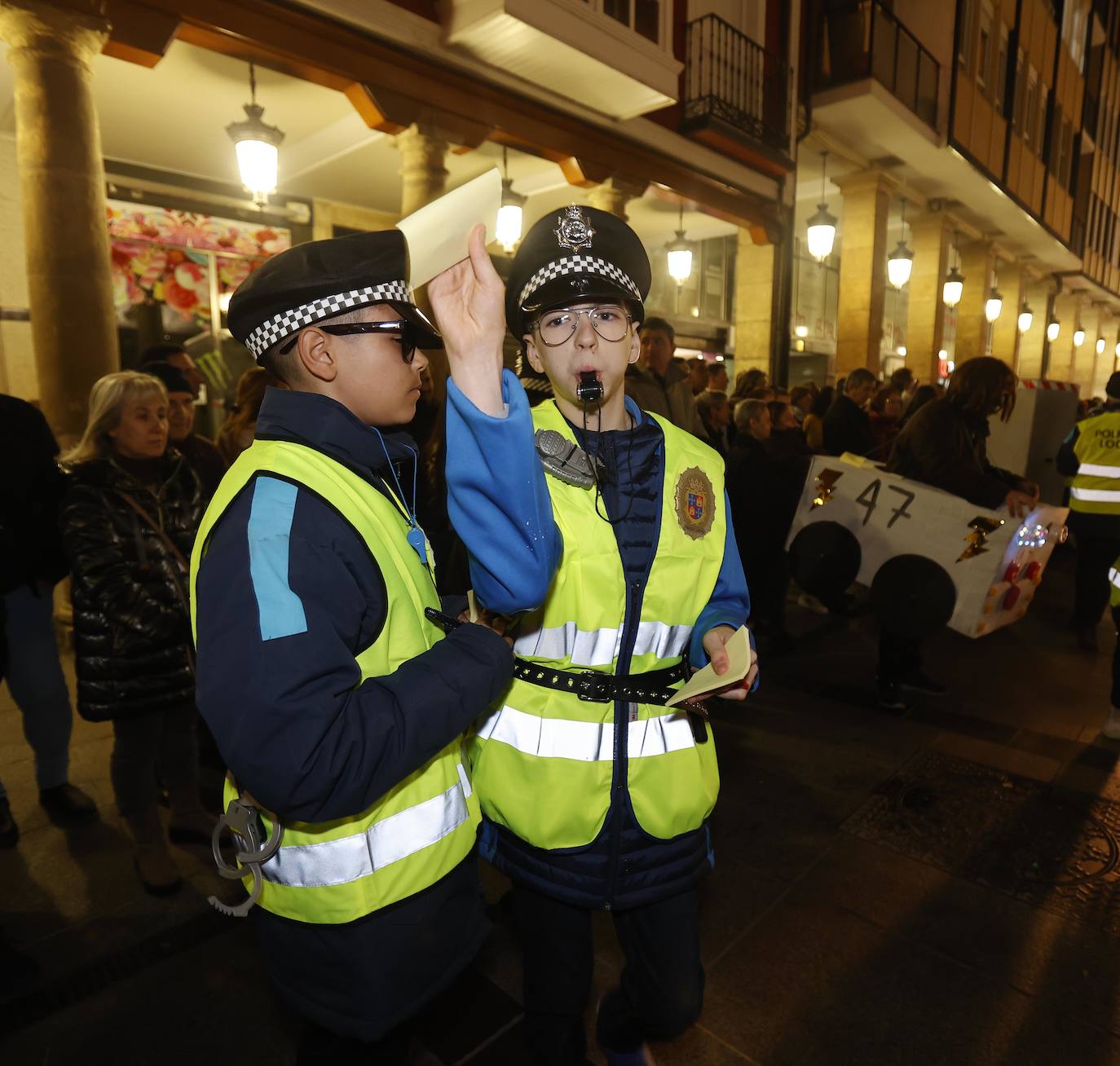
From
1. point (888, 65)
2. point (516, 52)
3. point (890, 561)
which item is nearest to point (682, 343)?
point (888, 65)

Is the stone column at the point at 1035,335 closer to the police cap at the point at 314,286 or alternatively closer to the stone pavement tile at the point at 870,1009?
the stone pavement tile at the point at 870,1009

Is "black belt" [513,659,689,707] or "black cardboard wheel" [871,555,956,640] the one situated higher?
"black belt" [513,659,689,707]

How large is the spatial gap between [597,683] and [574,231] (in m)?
1.03

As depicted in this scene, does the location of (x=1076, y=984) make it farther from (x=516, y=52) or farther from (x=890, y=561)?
(x=516, y=52)

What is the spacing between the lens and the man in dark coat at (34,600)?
2930 mm

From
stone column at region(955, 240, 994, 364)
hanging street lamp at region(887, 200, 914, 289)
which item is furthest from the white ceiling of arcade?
stone column at region(955, 240, 994, 364)

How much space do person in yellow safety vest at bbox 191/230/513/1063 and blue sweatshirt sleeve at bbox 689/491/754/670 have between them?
0.53 metres

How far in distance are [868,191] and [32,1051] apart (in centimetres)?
1382

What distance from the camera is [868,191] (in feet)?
39.1

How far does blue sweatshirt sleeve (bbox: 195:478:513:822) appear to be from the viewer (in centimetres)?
102

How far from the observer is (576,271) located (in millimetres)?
1610

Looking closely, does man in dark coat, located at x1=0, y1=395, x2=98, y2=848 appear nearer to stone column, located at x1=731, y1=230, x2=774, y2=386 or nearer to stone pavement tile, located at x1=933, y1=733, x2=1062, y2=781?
stone pavement tile, located at x1=933, y1=733, x2=1062, y2=781

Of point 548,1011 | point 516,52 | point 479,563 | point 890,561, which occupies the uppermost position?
point 516,52

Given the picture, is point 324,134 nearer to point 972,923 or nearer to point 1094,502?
point 1094,502
